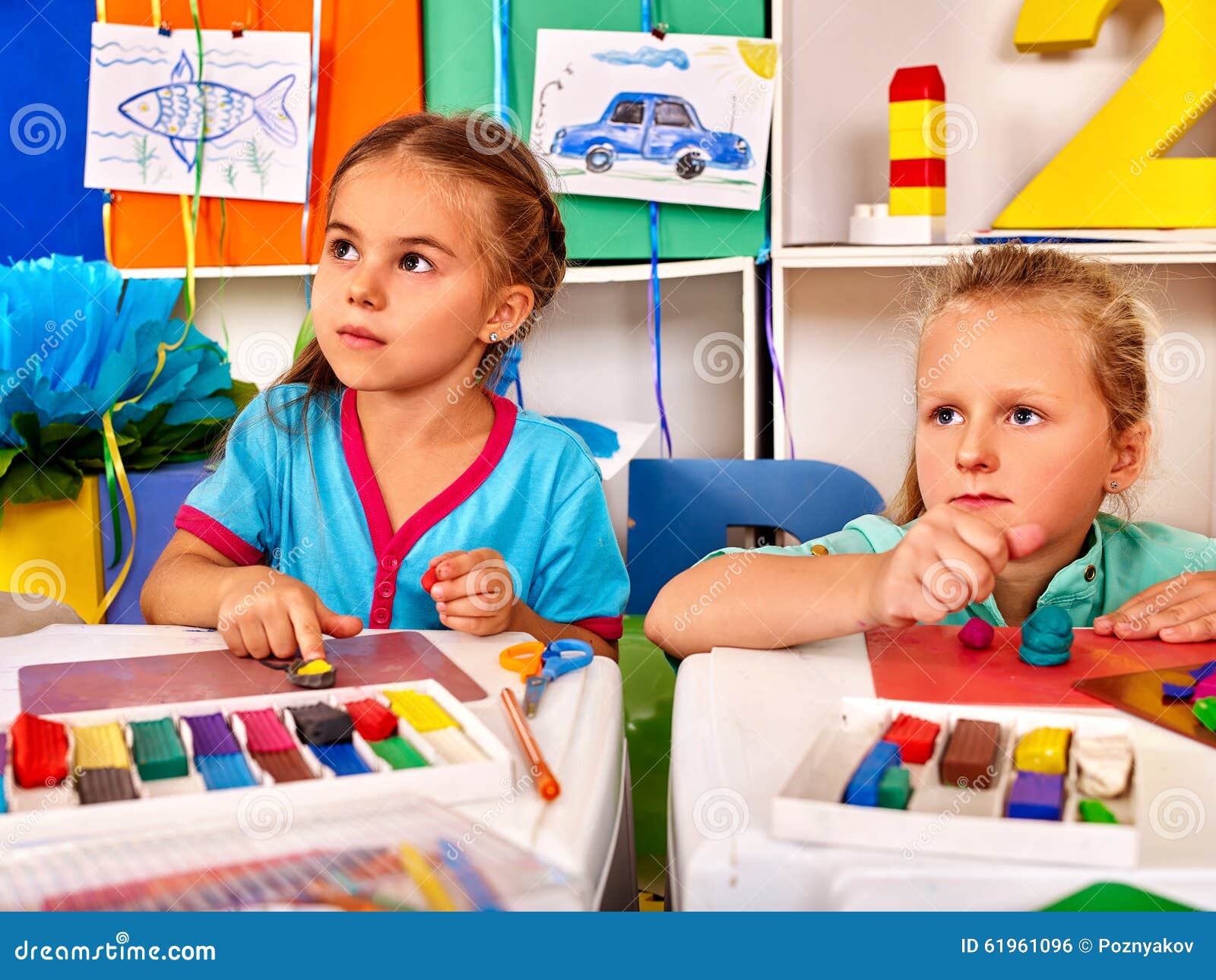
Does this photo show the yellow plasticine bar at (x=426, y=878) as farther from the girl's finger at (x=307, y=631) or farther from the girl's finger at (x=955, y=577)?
the girl's finger at (x=955, y=577)

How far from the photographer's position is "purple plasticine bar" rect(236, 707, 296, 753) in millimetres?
577

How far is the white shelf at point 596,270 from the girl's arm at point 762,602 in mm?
956

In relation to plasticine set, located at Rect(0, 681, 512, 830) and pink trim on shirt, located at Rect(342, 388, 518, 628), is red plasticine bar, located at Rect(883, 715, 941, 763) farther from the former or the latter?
pink trim on shirt, located at Rect(342, 388, 518, 628)

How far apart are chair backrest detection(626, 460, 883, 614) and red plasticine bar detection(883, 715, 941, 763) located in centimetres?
105

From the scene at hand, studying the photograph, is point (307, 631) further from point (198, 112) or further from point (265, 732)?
point (198, 112)

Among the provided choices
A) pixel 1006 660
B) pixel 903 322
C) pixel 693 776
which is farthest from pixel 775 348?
pixel 693 776

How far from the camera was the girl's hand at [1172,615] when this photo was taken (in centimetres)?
80

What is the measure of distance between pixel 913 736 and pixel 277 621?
402mm

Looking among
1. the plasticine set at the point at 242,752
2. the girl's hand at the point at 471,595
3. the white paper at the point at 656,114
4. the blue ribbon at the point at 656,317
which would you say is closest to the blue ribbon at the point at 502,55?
the white paper at the point at 656,114

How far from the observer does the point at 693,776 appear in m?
0.55

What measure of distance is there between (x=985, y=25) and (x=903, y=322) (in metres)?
0.48

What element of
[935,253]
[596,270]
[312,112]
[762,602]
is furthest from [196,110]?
[762,602]

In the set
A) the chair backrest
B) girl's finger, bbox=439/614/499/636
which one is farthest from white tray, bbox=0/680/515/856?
the chair backrest
